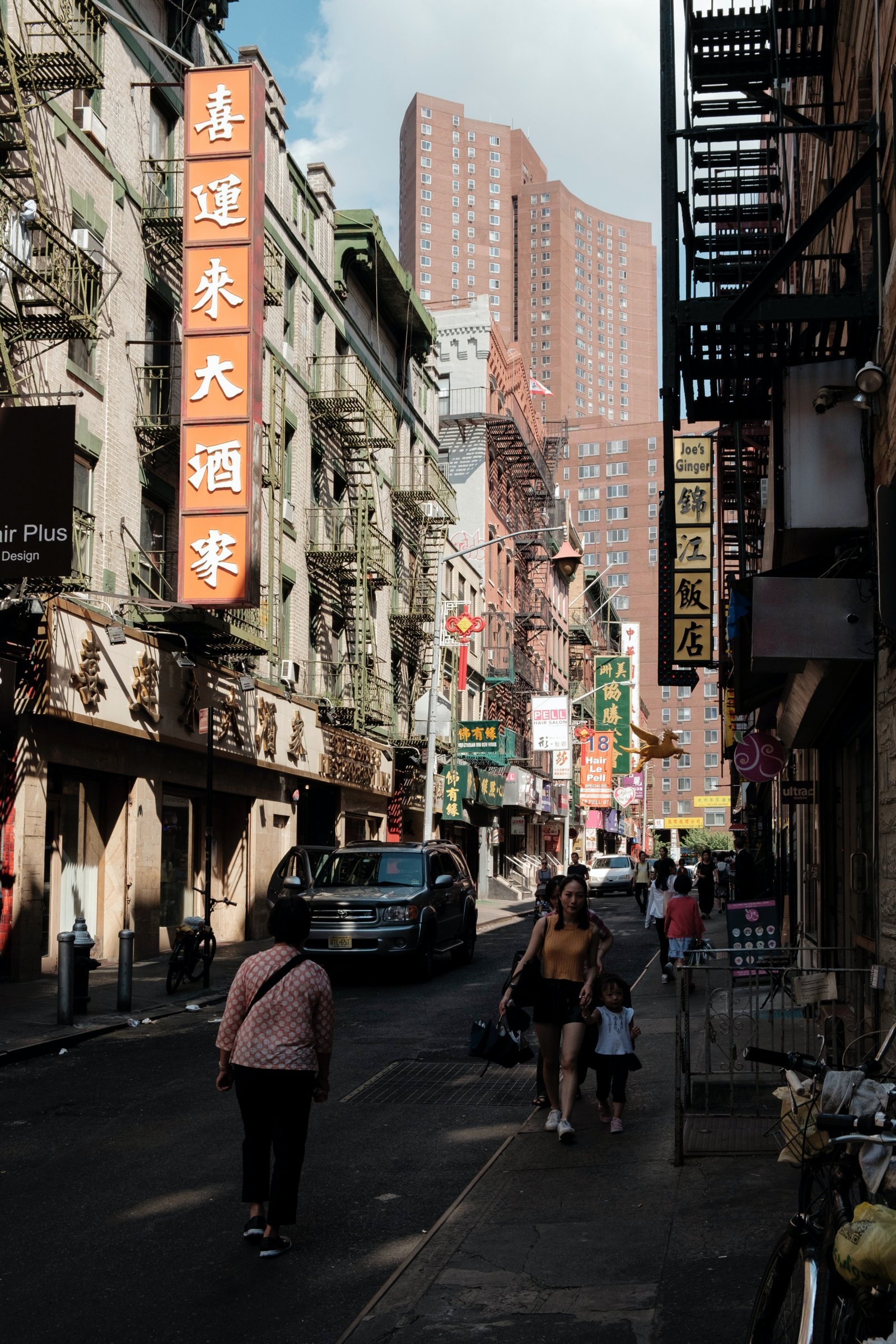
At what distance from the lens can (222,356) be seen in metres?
22.1

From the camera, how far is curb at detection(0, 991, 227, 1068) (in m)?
13.0

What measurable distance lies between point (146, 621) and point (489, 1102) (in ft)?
43.4

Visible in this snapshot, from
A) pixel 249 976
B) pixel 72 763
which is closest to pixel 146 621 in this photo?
pixel 72 763

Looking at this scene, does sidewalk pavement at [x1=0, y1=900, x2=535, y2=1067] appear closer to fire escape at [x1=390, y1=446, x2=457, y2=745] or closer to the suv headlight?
the suv headlight

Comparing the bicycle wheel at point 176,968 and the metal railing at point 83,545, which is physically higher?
the metal railing at point 83,545

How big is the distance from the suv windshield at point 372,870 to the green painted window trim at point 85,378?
322 inches

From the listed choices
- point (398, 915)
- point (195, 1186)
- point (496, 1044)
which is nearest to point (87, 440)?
point (398, 915)

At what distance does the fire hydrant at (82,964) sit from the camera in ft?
49.7

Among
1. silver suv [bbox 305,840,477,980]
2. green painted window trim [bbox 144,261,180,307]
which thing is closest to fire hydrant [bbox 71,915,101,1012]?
silver suv [bbox 305,840,477,980]

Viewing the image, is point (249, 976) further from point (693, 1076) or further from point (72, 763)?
point (72, 763)

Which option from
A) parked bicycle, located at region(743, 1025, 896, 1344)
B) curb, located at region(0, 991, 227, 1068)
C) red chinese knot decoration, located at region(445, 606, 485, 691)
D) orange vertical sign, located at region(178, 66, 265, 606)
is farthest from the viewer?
red chinese knot decoration, located at region(445, 606, 485, 691)

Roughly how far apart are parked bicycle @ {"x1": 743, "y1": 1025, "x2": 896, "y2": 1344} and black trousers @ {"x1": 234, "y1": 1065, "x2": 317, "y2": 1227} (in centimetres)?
315

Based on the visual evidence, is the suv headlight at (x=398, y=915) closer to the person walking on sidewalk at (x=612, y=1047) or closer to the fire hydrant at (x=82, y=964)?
the fire hydrant at (x=82, y=964)

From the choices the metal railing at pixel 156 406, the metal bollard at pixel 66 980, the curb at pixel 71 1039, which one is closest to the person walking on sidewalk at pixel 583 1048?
the curb at pixel 71 1039
